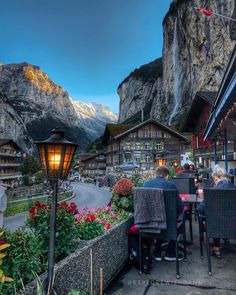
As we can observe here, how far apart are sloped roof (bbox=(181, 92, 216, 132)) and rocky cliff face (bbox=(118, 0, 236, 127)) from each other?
12.3 metres

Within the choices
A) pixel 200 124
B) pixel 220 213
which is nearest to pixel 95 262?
pixel 220 213

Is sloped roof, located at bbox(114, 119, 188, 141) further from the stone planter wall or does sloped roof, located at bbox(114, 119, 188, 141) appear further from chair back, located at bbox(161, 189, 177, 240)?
chair back, located at bbox(161, 189, 177, 240)

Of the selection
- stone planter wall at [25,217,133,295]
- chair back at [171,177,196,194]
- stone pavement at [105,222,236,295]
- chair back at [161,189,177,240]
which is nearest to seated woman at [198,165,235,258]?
stone pavement at [105,222,236,295]

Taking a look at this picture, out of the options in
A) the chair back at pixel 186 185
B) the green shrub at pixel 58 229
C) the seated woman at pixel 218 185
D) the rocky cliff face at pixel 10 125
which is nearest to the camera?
the green shrub at pixel 58 229

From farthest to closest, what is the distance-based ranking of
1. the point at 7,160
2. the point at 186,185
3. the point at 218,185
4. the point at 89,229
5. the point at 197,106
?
the point at 7,160
the point at 197,106
the point at 186,185
the point at 218,185
the point at 89,229

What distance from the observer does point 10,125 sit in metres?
96.2

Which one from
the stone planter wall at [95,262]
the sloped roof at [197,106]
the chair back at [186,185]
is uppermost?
the sloped roof at [197,106]

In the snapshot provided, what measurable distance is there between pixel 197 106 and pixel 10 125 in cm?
8721

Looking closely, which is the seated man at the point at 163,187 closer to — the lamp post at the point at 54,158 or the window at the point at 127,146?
the lamp post at the point at 54,158

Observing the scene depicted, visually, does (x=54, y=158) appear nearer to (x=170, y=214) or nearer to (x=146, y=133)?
(x=170, y=214)

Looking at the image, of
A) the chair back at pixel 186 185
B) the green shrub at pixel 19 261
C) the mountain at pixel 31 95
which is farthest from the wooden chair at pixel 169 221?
the mountain at pixel 31 95

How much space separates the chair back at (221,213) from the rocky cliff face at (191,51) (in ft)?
102

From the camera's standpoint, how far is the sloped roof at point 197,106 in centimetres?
1932

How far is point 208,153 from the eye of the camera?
884 inches
